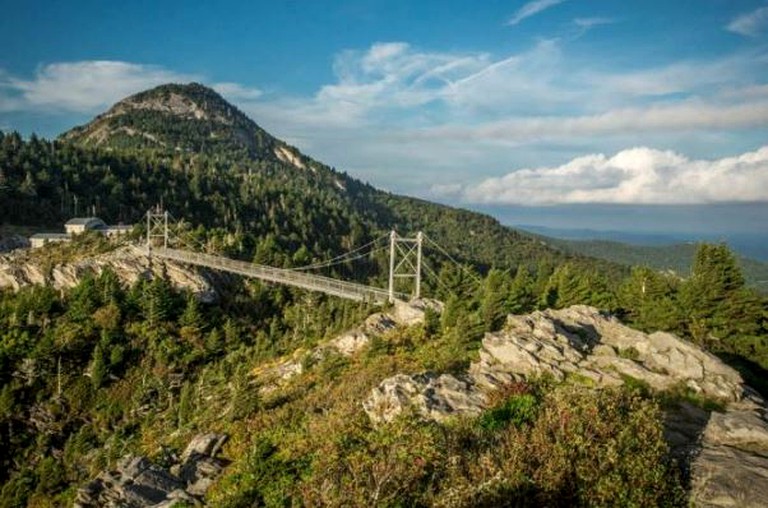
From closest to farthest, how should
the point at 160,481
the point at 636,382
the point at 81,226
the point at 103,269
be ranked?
the point at 636,382, the point at 160,481, the point at 103,269, the point at 81,226

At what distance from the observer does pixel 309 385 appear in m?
27.5

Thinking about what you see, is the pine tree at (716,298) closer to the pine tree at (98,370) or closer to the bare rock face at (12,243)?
the pine tree at (98,370)

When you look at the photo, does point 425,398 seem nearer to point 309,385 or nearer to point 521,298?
point 309,385

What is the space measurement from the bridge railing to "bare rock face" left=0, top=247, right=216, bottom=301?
1.25m

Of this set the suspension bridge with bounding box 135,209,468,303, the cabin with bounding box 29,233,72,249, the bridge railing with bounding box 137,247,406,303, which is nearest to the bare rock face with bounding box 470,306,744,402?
the suspension bridge with bounding box 135,209,468,303

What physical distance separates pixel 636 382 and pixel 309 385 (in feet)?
51.0

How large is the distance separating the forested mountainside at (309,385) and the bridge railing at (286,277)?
1.63 meters

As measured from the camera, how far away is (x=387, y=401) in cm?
1808

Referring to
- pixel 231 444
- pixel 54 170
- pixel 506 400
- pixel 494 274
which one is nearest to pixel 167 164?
pixel 54 170

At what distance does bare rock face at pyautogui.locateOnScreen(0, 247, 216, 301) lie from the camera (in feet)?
170

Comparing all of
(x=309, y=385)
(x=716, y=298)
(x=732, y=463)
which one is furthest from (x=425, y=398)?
(x=716, y=298)

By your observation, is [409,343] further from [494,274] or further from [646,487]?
[646,487]

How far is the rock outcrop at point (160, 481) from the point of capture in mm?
18812

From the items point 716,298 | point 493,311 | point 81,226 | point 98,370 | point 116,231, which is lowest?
point 98,370
